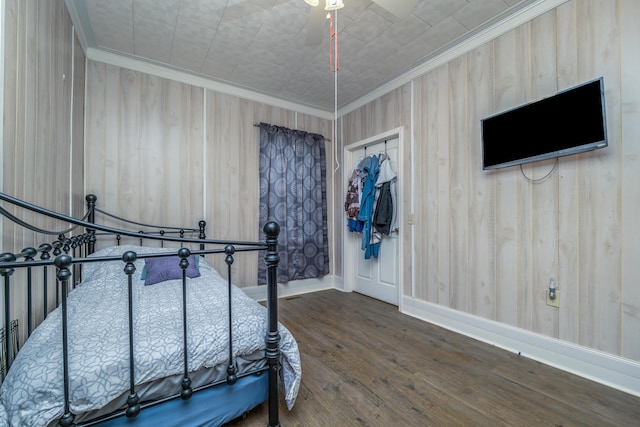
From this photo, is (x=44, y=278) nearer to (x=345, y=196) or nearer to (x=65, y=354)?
(x=65, y=354)

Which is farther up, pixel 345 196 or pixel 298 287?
pixel 345 196

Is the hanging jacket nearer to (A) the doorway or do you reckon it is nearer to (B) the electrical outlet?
(A) the doorway

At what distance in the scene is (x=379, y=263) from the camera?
3.33 meters

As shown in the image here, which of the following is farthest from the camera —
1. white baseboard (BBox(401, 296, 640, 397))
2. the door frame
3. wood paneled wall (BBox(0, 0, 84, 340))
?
the door frame

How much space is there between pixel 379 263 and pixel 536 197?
5.82ft

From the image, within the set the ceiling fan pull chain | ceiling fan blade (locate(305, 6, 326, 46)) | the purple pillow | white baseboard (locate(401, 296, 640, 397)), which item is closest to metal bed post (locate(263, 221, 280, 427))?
the purple pillow

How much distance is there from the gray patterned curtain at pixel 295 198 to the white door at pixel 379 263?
0.41m

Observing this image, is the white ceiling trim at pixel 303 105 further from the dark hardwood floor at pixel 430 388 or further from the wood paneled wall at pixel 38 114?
the dark hardwood floor at pixel 430 388

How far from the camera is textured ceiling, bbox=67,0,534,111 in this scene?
1.95 meters

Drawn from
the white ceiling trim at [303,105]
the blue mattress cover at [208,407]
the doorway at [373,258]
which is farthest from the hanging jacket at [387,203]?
the blue mattress cover at [208,407]

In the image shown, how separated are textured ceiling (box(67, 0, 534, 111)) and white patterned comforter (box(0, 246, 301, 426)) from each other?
1.93m

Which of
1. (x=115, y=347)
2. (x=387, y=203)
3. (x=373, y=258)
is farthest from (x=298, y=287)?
(x=115, y=347)

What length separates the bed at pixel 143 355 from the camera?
854 mm

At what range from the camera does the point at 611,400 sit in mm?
1487
